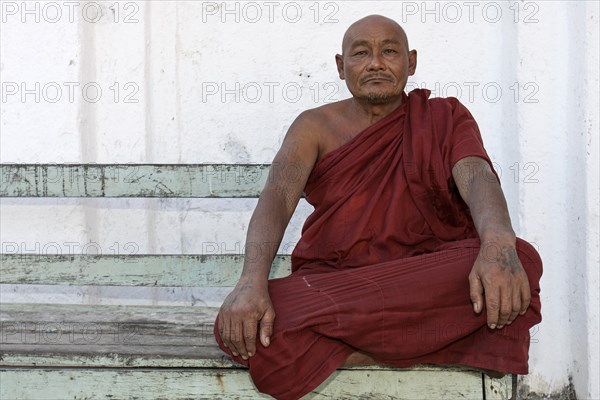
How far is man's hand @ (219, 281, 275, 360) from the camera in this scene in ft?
8.10

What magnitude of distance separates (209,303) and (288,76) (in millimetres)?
1191

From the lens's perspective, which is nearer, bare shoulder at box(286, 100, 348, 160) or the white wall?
bare shoulder at box(286, 100, 348, 160)

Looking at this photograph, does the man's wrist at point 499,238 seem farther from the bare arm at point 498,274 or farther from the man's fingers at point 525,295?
the man's fingers at point 525,295

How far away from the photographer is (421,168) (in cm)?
290

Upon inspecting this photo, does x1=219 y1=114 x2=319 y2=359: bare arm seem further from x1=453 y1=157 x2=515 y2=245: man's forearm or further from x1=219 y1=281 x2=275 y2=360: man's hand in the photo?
x1=453 y1=157 x2=515 y2=245: man's forearm

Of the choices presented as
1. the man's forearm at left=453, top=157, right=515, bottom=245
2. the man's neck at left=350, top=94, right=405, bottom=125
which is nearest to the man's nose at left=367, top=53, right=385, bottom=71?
the man's neck at left=350, top=94, right=405, bottom=125

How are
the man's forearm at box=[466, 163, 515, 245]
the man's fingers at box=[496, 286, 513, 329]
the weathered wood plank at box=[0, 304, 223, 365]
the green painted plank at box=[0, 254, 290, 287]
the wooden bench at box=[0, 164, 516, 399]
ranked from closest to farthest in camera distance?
1. the man's fingers at box=[496, 286, 513, 329]
2. the man's forearm at box=[466, 163, 515, 245]
3. the wooden bench at box=[0, 164, 516, 399]
4. the weathered wood plank at box=[0, 304, 223, 365]
5. the green painted plank at box=[0, 254, 290, 287]

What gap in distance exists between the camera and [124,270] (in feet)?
11.9

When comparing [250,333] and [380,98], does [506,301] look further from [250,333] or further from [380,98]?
[380,98]

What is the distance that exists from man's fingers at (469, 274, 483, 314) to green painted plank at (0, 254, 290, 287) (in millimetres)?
1240

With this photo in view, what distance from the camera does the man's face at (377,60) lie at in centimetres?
303

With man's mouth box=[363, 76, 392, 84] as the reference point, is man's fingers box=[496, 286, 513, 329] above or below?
below

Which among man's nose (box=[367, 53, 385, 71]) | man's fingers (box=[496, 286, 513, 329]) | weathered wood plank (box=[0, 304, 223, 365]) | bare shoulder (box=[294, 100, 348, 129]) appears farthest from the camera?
bare shoulder (box=[294, 100, 348, 129])

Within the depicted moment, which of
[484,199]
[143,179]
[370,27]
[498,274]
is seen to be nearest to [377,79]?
[370,27]
